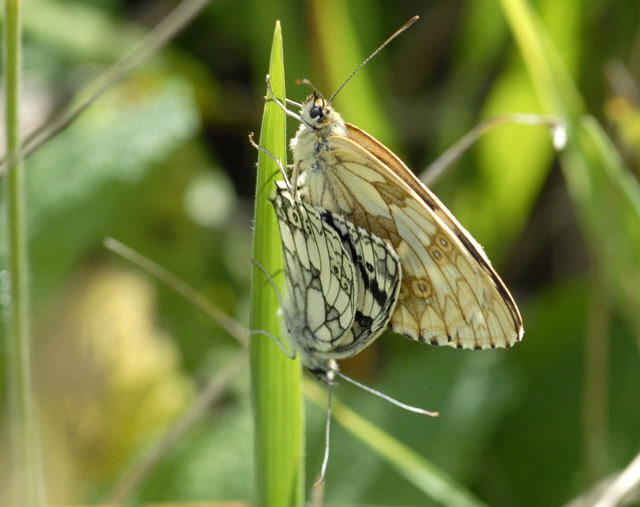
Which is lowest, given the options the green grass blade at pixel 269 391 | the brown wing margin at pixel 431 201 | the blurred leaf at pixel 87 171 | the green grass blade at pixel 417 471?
the green grass blade at pixel 417 471

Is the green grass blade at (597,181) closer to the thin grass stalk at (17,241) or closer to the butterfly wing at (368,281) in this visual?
the butterfly wing at (368,281)

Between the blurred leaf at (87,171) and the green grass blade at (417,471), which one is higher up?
the blurred leaf at (87,171)

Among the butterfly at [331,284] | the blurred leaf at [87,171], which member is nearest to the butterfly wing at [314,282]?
the butterfly at [331,284]

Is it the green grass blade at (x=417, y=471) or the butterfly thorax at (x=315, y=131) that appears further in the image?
the green grass blade at (x=417, y=471)

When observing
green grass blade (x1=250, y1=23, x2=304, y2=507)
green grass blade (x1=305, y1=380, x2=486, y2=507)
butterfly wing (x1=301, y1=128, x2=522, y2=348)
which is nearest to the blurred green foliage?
green grass blade (x1=305, y1=380, x2=486, y2=507)

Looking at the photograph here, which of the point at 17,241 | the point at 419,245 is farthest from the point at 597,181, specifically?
the point at 17,241

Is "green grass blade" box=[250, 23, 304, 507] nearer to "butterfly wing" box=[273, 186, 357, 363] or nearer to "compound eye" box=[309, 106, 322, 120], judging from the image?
"butterfly wing" box=[273, 186, 357, 363]

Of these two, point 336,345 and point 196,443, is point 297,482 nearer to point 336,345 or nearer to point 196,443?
point 336,345
